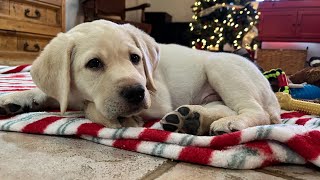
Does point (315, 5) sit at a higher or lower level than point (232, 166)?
higher

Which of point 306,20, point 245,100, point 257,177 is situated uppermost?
point 306,20

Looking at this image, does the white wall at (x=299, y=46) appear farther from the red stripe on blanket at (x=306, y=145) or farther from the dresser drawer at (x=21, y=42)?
the red stripe on blanket at (x=306, y=145)

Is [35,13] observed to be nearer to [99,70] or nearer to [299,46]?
[99,70]

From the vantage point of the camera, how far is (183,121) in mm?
983

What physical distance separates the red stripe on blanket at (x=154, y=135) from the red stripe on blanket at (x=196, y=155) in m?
0.08

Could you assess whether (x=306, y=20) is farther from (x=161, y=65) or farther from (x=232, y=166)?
(x=232, y=166)

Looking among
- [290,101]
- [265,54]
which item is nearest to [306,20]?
[265,54]

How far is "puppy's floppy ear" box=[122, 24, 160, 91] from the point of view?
1.16 metres

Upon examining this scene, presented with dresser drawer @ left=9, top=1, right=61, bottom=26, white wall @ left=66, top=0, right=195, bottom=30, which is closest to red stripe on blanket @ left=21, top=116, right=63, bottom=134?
dresser drawer @ left=9, top=1, right=61, bottom=26

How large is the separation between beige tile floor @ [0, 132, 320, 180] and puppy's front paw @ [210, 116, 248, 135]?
0.16m

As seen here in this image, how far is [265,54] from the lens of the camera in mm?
5820

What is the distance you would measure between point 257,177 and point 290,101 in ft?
3.17

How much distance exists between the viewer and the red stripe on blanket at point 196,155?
31.1 inches

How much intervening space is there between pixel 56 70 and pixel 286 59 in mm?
5158
